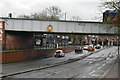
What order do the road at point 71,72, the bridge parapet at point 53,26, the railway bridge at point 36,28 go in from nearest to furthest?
the road at point 71,72 → the railway bridge at point 36,28 → the bridge parapet at point 53,26

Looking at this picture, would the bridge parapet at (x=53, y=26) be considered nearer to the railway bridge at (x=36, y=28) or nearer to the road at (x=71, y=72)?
the railway bridge at (x=36, y=28)

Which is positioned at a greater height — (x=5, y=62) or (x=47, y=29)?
(x=47, y=29)

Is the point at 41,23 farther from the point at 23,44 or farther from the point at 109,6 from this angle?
the point at 109,6

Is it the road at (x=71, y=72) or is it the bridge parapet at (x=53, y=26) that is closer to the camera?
the road at (x=71, y=72)

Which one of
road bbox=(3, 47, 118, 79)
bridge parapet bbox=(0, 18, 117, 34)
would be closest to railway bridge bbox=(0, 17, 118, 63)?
bridge parapet bbox=(0, 18, 117, 34)

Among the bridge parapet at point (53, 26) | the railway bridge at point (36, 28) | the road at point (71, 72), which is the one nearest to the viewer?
the road at point (71, 72)

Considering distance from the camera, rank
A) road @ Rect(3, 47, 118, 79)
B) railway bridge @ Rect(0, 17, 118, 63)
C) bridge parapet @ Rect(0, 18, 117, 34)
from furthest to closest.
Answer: bridge parapet @ Rect(0, 18, 117, 34), railway bridge @ Rect(0, 17, 118, 63), road @ Rect(3, 47, 118, 79)

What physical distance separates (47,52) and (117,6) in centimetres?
2801

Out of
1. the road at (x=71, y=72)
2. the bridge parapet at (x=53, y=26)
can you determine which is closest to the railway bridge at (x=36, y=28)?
the bridge parapet at (x=53, y=26)

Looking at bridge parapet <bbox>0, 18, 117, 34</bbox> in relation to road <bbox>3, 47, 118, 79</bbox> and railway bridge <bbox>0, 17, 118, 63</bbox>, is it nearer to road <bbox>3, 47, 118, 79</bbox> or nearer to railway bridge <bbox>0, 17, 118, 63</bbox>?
railway bridge <bbox>0, 17, 118, 63</bbox>

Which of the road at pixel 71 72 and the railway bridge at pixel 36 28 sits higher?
the railway bridge at pixel 36 28

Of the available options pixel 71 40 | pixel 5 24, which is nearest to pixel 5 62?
pixel 5 24

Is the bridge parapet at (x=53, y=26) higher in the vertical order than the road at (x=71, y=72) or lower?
higher

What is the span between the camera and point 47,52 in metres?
55.4
